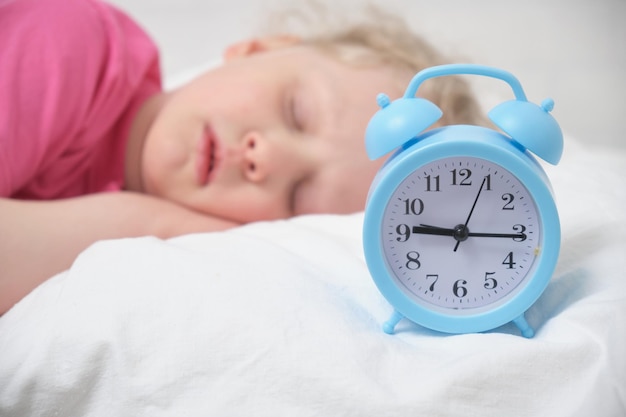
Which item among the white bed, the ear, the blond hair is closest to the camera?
the white bed

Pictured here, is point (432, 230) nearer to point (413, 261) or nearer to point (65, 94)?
point (413, 261)

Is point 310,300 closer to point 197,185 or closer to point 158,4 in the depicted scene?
point 197,185

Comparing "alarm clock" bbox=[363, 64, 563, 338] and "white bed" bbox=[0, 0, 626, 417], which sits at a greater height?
"alarm clock" bbox=[363, 64, 563, 338]

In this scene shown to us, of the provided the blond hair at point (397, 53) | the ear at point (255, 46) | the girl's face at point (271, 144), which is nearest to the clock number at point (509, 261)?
the girl's face at point (271, 144)

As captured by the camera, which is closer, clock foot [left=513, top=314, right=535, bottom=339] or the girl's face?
clock foot [left=513, top=314, right=535, bottom=339]

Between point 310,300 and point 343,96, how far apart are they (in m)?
0.62

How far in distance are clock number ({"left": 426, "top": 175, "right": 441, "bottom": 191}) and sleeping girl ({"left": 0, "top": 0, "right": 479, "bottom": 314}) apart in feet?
1.81

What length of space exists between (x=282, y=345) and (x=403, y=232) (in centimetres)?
19

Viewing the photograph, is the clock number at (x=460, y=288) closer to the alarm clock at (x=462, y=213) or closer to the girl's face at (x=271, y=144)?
the alarm clock at (x=462, y=213)

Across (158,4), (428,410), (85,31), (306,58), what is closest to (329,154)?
(306,58)

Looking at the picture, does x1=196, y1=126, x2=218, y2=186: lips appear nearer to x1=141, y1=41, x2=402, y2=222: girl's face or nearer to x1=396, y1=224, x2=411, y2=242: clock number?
x1=141, y1=41, x2=402, y2=222: girl's face

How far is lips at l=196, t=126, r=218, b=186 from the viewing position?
131 cm

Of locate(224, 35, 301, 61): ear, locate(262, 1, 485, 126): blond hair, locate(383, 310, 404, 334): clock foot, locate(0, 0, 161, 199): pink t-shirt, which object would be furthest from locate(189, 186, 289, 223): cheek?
locate(383, 310, 404, 334): clock foot

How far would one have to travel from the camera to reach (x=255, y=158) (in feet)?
4.19
